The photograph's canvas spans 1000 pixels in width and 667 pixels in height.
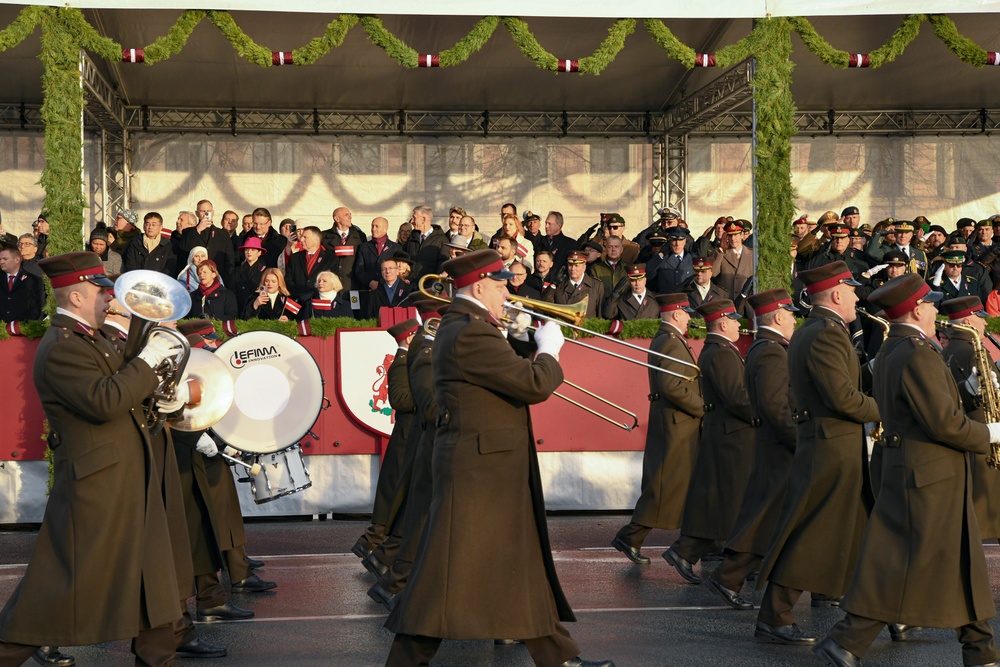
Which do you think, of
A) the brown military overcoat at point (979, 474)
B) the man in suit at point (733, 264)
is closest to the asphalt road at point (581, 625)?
the brown military overcoat at point (979, 474)

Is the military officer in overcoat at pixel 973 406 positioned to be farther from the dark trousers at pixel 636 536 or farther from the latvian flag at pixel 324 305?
the latvian flag at pixel 324 305

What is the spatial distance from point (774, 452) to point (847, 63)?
279 inches

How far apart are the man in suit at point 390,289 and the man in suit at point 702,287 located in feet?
9.80

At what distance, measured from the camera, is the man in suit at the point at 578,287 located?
13430mm

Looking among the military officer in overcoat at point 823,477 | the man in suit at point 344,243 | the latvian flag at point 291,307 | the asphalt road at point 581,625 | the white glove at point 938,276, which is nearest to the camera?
the asphalt road at point 581,625

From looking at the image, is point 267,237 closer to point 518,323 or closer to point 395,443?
point 395,443

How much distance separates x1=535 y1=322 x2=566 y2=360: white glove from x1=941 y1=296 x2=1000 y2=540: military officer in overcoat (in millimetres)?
3781

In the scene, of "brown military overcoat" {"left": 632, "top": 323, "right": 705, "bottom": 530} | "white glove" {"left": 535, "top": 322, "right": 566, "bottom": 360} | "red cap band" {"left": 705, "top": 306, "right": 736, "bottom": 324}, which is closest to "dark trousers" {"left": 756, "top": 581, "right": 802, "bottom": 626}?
"white glove" {"left": 535, "top": 322, "right": 566, "bottom": 360}

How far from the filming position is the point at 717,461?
9211mm

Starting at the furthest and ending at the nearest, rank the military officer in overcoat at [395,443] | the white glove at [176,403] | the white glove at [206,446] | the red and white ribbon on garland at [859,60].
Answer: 1. the red and white ribbon on garland at [859,60]
2. the military officer in overcoat at [395,443]
3. the white glove at [206,446]
4. the white glove at [176,403]

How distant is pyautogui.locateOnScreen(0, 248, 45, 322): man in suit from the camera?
1355 cm

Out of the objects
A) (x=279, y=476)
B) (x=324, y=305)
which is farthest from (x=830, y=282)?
(x=324, y=305)

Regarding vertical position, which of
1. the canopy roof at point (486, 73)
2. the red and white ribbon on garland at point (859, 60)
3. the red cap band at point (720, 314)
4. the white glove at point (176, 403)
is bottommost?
the white glove at point (176, 403)

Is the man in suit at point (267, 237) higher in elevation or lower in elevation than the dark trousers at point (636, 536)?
higher
